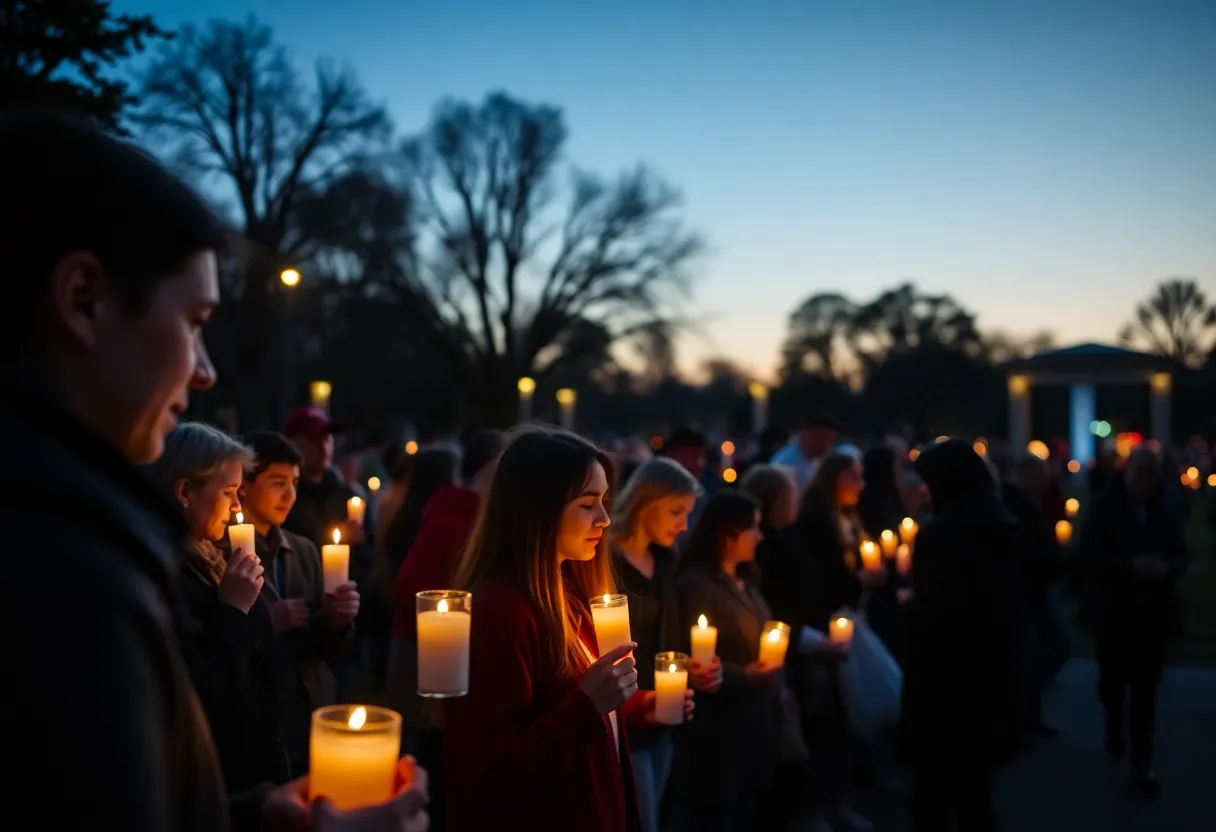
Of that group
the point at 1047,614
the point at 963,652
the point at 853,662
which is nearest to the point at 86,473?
the point at 963,652

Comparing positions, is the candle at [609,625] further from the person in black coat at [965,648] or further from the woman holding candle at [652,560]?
the person in black coat at [965,648]

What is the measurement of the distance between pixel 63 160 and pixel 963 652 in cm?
482

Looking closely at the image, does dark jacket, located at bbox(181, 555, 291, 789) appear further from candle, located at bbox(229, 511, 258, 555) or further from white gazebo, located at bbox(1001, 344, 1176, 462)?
white gazebo, located at bbox(1001, 344, 1176, 462)

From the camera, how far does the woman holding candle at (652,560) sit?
200 inches

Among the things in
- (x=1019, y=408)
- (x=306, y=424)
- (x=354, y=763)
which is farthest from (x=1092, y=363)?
(x=354, y=763)

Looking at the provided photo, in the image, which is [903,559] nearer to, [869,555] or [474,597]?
[869,555]

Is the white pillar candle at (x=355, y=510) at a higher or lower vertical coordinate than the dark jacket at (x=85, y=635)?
lower

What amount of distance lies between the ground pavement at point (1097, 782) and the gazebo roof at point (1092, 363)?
3739cm

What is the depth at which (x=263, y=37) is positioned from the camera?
33188 mm

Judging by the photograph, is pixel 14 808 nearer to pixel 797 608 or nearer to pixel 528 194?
pixel 797 608

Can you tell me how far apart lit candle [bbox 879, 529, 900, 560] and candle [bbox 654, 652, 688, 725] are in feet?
15.9

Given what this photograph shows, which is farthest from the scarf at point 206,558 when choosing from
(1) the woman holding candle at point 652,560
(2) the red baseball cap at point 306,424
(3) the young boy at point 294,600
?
(2) the red baseball cap at point 306,424

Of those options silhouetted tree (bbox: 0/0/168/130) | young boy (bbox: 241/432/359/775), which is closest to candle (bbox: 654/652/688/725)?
young boy (bbox: 241/432/359/775)

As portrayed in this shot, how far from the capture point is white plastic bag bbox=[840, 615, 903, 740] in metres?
7.20
